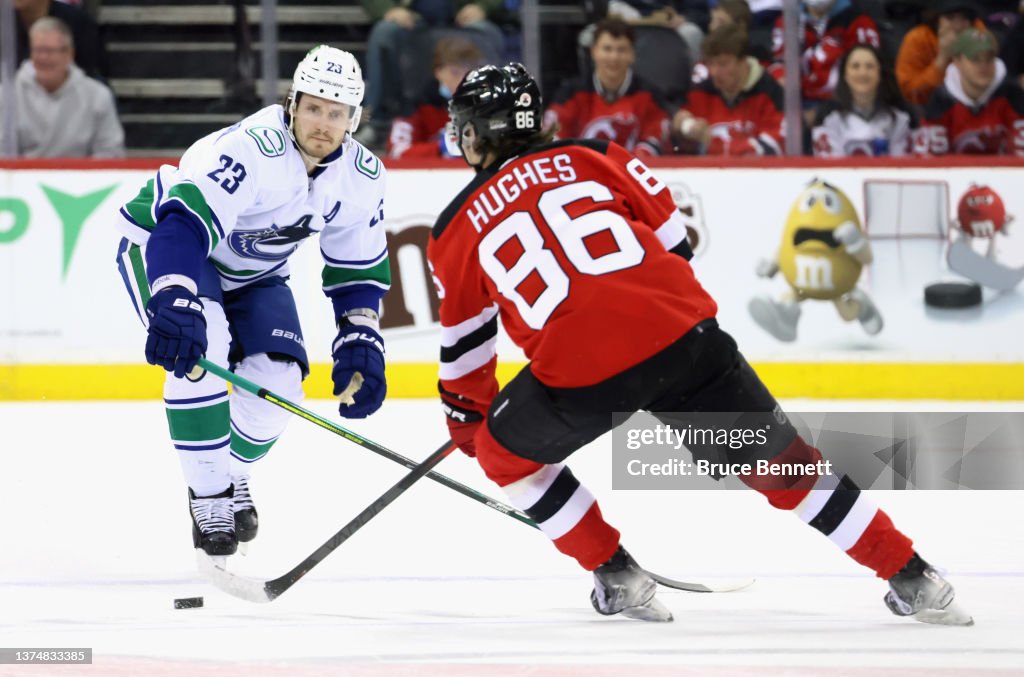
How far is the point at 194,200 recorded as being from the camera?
3064mm

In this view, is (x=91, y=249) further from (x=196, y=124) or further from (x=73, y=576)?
(x=73, y=576)

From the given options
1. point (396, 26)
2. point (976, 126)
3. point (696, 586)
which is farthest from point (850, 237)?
point (696, 586)

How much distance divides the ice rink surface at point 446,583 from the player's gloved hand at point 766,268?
1.52 meters

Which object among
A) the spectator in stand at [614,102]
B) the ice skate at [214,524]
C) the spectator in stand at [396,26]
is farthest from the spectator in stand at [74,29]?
the ice skate at [214,524]

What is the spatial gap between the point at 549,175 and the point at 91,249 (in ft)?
13.3

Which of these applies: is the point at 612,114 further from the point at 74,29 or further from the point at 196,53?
the point at 74,29

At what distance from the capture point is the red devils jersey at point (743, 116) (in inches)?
245

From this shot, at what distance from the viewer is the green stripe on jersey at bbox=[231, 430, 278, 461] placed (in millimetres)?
3424

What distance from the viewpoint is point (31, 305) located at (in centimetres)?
621

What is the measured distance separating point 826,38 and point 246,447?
375 centimetres

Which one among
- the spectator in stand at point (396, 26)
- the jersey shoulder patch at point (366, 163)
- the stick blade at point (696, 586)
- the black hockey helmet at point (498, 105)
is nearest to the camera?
the black hockey helmet at point (498, 105)

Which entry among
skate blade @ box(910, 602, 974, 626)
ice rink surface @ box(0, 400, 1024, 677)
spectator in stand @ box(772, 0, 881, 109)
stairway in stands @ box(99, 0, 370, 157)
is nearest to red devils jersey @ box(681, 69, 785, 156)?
spectator in stand @ box(772, 0, 881, 109)

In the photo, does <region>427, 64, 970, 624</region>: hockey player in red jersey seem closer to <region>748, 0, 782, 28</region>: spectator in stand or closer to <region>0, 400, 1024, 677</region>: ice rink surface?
<region>0, 400, 1024, 677</region>: ice rink surface

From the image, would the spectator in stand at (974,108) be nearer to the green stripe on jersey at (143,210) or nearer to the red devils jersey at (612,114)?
the red devils jersey at (612,114)
